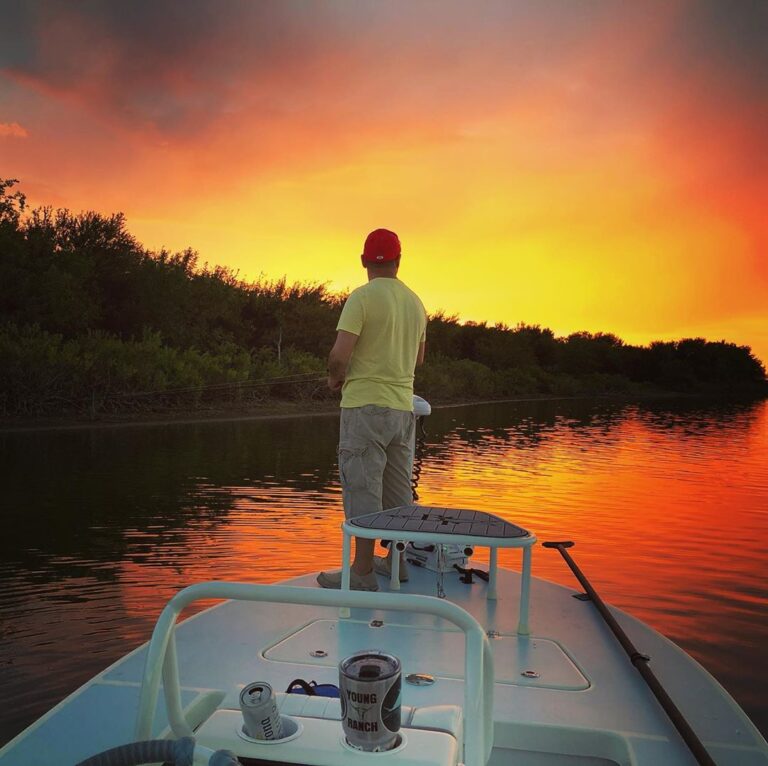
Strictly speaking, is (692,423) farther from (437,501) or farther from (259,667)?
(259,667)

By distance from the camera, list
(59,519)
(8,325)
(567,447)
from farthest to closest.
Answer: (8,325) < (567,447) < (59,519)

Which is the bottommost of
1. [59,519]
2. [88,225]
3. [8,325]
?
[59,519]

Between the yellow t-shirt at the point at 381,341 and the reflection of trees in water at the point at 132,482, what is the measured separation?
341 centimetres

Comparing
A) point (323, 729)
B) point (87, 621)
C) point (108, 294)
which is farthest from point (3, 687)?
point (108, 294)

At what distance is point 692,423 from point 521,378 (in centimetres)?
1953

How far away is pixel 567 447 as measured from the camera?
59.4ft

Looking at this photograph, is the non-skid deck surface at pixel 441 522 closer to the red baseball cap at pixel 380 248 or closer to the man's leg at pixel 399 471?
the man's leg at pixel 399 471

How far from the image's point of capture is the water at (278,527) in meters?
4.80

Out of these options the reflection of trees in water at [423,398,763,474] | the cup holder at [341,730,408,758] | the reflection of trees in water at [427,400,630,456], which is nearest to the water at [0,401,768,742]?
the reflection of trees in water at [423,398,763,474]

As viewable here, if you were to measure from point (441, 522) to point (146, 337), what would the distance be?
81.8 feet

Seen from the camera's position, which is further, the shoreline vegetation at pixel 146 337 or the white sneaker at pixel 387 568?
the shoreline vegetation at pixel 146 337

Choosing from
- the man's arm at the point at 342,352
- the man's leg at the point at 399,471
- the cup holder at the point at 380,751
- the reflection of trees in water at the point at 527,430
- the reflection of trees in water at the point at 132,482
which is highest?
the man's arm at the point at 342,352

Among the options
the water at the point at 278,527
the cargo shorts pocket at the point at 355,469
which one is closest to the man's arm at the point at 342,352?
the cargo shorts pocket at the point at 355,469

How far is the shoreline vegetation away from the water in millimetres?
3312
